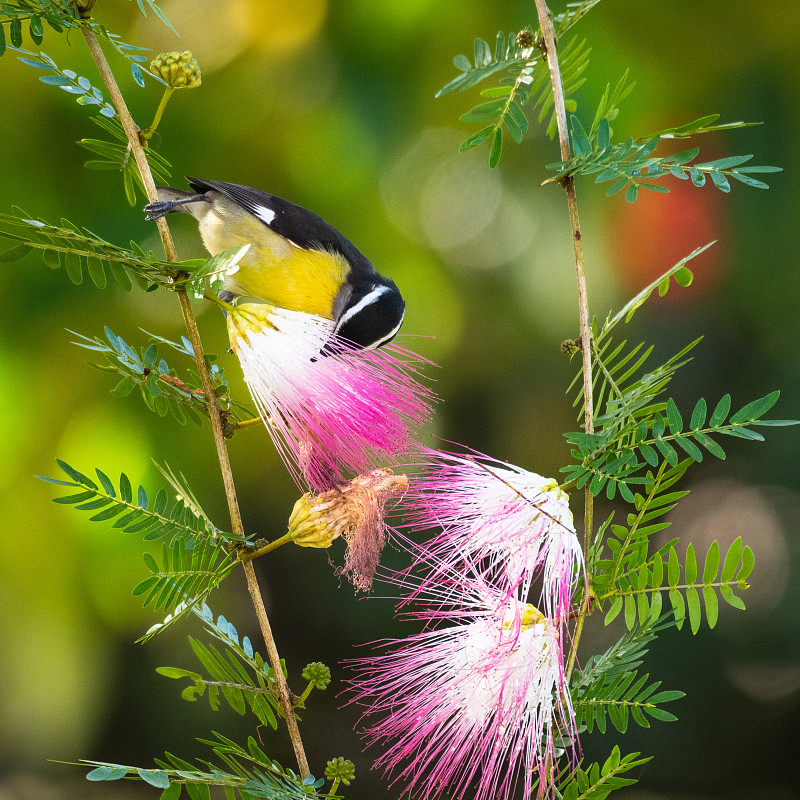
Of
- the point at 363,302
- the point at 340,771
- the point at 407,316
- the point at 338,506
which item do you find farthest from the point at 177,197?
the point at 340,771

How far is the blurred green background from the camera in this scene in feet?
4.38

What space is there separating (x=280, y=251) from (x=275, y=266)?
34 millimetres

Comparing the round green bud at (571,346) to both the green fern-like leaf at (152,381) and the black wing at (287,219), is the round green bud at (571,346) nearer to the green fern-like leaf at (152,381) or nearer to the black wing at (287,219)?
the green fern-like leaf at (152,381)

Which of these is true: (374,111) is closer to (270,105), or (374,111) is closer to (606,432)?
(270,105)

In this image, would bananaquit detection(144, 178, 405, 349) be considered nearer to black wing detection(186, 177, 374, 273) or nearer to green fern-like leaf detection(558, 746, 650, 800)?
black wing detection(186, 177, 374, 273)

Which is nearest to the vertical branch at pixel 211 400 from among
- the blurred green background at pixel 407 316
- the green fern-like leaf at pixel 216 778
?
the green fern-like leaf at pixel 216 778

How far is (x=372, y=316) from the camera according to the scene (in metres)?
0.71

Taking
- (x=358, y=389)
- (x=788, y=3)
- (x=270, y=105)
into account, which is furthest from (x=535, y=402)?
(x=358, y=389)

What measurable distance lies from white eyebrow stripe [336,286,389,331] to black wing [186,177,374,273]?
0.14 m

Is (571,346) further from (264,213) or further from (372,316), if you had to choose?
(264,213)

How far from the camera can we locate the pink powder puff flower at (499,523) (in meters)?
0.44

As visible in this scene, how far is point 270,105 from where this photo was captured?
1421 mm

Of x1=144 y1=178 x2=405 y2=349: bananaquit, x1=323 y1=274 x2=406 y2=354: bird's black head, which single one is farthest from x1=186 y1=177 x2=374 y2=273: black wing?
x1=323 y1=274 x2=406 y2=354: bird's black head

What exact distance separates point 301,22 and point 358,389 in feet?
3.61
